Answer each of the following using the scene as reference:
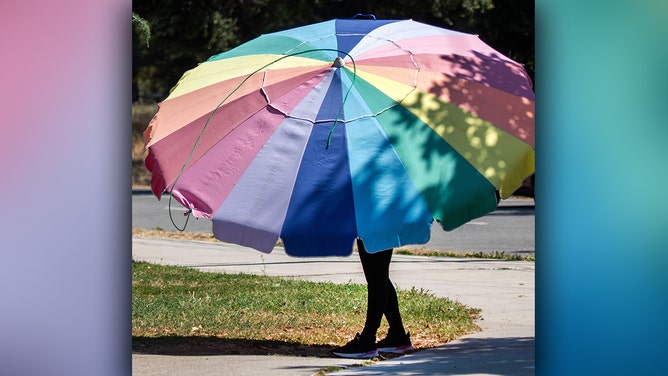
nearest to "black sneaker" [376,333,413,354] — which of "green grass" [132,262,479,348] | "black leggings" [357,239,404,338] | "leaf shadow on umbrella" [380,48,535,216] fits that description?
"black leggings" [357,239,404,338]

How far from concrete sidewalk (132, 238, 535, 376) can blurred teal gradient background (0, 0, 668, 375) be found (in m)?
1.26

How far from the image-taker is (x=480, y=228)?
18.0 metres

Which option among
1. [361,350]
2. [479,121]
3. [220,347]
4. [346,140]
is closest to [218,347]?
[220,347]

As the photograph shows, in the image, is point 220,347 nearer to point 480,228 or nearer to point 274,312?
point 274,312

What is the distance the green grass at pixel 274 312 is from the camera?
26.9ft
